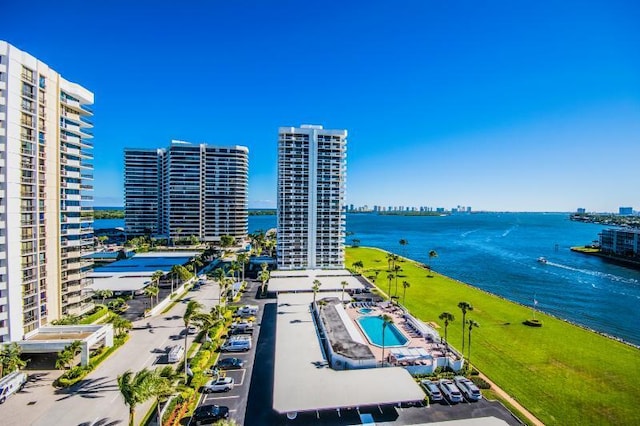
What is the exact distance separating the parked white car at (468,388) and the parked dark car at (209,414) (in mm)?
20804

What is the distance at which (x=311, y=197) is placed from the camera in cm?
8119

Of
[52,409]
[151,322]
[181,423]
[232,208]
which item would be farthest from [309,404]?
[232,208]

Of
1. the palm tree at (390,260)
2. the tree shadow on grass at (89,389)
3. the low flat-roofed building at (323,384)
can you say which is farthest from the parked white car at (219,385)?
the palm tree at (390,260)

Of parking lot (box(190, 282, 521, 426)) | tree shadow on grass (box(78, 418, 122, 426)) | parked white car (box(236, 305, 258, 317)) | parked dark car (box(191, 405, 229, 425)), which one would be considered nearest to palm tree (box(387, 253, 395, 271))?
parked white car (box(236, 305, 258, 317))

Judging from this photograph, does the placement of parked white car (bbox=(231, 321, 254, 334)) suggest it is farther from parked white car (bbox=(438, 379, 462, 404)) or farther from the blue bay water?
the blue bay water

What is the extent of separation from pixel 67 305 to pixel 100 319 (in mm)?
5965

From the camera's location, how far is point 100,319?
45.9 metres

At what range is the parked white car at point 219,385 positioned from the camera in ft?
98.3

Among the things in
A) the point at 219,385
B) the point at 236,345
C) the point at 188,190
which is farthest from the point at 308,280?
the point at 188,190

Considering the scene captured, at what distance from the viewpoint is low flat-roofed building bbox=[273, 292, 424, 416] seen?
25.9 meters

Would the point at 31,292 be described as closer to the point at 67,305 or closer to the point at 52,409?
the point at 67,305

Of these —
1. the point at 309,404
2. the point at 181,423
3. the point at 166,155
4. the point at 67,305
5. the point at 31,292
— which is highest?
the point at 166,155

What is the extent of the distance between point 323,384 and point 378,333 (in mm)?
16016

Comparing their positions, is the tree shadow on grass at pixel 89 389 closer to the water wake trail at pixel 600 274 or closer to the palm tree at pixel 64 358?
the palm tree at pixel 64 358
